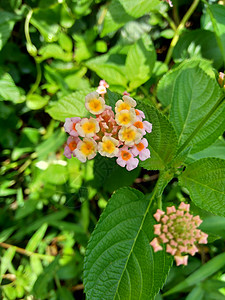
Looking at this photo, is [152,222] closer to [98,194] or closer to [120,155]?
[120,155]

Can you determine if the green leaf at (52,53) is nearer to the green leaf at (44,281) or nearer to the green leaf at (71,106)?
the green leaf at (71,106)

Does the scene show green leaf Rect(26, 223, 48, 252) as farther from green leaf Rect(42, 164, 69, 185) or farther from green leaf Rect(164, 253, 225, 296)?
green leaf Rect(164, 253, 225, 296)

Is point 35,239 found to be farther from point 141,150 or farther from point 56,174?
point 141,150

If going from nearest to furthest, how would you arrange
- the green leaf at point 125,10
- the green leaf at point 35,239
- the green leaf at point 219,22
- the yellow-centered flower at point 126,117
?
the yellow-centered flower at point 126,117
the green leaf at point 219,22
the green leaf at point 125,10
the green leaf at point 35,239

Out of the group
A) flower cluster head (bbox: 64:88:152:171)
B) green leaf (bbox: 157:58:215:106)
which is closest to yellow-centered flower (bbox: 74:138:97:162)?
flower cluster head (bbox: 64:88:152:171)

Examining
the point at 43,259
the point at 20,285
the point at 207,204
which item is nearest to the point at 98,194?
the point at 43,259

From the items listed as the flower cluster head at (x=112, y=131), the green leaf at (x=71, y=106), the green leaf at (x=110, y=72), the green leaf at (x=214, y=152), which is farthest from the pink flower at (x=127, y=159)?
the green leaf at (x=110, y=72)

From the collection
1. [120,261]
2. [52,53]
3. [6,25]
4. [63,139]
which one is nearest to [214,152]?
[120,261]

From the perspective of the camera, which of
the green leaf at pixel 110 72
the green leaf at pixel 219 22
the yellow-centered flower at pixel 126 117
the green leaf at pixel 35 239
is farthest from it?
the green leaf at pixel 35 239
